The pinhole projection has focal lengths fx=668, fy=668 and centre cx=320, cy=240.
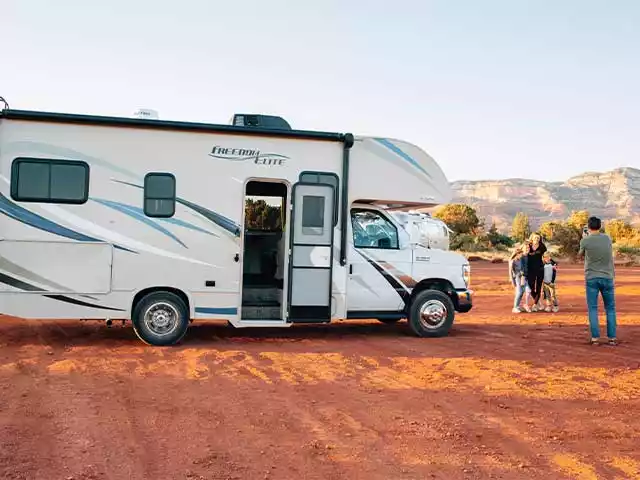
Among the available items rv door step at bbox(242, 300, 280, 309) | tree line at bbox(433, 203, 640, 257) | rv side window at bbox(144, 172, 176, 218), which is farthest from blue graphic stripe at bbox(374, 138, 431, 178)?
tree line at bbox(433, 203, 640, 257)

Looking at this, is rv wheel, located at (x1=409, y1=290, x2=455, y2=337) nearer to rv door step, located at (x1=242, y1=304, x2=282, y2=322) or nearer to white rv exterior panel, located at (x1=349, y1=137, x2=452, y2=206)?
white rv exterior panel, located at (x1=349, y1=137, x2=452, y2=206)

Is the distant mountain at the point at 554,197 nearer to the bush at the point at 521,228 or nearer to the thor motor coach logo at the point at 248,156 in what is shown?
the bush at the point at 521,228

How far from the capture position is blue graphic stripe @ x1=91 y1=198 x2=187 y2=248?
951 centimetres

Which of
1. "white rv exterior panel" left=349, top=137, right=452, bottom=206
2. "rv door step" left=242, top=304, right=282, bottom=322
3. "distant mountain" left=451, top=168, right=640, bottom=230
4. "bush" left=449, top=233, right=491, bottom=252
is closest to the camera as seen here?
"rv door step" left=242, top=304, right=282, bottom=322

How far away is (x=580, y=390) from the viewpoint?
24.4 ft

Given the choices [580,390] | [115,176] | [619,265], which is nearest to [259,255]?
[115,176]

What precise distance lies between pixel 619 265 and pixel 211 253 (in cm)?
3461

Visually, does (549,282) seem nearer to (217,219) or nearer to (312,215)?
(312,215)

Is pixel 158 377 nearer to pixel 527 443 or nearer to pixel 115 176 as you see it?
pixel 115 176

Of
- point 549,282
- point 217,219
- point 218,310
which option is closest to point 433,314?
point 218,310

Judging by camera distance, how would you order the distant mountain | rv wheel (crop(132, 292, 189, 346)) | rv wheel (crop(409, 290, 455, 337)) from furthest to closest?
1. the distant mountain
2. rv wheel (crop(409, 290, 455, 337))
3. rv wheel (crop(132, 292, 189, 346))

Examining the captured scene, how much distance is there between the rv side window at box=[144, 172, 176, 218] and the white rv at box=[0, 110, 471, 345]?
15 millimetres

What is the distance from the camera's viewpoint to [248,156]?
10039 millimetres

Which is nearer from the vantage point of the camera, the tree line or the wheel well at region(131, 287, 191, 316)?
the wheel well at region(131, 287, 191, 316)
